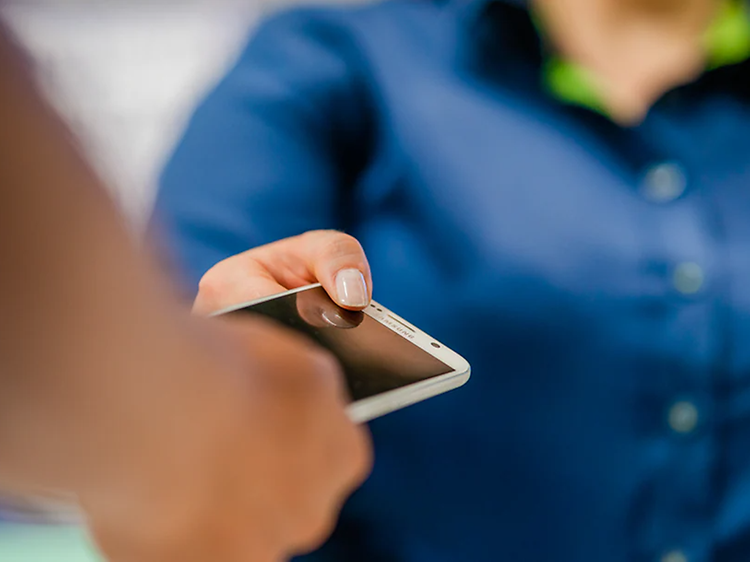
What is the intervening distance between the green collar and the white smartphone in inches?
14.2

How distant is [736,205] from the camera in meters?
0.48

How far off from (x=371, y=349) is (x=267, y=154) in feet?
0.49

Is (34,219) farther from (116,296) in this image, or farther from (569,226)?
(569,226)

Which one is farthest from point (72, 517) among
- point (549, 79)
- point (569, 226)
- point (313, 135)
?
point (549, 79)

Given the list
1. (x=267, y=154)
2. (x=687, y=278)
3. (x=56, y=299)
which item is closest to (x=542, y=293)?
(x=687, y=278)

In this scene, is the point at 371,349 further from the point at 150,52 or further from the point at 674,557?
the point at 150,52

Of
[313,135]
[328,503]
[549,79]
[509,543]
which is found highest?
[549,79]

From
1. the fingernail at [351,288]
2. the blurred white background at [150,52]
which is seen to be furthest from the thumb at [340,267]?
the blurred white background at [150,52]

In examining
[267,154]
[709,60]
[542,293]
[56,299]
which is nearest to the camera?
[56,299]

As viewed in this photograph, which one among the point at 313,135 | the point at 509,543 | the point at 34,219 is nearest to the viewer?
the point at 34,219

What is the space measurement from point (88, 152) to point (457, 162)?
0.33 meters

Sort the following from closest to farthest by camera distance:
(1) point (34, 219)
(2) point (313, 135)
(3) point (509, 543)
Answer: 1. (1) point (34, 219)
2. (2) point (313, 135)
3. (3) point (509, 543)

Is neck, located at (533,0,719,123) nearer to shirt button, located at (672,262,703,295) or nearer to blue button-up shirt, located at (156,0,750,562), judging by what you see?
blue button-up shirt, located at (156,0,750,562)

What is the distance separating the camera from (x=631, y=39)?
0.57 metres
